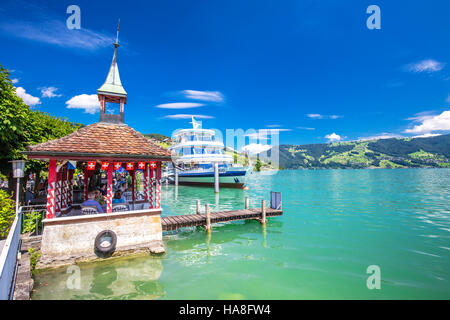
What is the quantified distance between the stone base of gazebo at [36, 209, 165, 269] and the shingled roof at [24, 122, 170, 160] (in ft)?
8.73

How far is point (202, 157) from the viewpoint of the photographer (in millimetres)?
47625

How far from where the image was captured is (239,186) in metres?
42.8

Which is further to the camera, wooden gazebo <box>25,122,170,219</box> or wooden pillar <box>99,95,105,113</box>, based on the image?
wooden pillar <box>99,95,105,113</box>

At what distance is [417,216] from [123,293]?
24440 mm

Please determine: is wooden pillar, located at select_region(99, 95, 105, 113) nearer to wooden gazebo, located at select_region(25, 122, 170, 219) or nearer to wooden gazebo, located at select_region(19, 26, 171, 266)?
wooden gazebo, located at select_region(19, 26, 171, 266)

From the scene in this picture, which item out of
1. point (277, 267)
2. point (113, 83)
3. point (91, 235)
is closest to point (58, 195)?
point (91, 235)

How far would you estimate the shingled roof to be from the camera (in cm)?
857

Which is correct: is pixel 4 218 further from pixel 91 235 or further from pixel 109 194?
pixel 109 194

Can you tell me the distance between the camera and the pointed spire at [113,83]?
1127 centimetres

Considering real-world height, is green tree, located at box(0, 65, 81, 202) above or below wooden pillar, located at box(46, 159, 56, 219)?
above

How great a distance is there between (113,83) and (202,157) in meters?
36.0

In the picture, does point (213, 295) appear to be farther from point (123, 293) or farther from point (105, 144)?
point (105, 144)

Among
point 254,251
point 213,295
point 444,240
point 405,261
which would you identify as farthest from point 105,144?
point 444,240

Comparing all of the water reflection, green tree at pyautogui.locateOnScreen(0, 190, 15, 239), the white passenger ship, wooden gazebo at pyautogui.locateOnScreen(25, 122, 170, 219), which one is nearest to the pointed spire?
wooden gazebo at pyautogui.locateOnScreen(25, 122, 170, 219)
